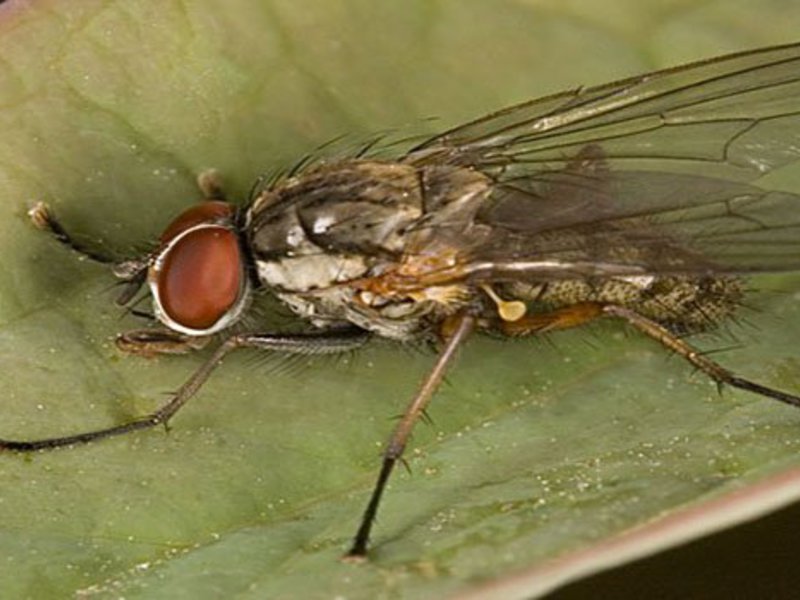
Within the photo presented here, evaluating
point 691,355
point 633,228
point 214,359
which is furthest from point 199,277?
point 691,355

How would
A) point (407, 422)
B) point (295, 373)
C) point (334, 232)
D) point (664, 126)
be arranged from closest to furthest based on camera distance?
point (407, 422) < point (295, 373) < point (334, 232) < point (664, 126)

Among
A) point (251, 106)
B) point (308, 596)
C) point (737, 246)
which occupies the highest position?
point (251, 106)

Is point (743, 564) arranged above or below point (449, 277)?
below

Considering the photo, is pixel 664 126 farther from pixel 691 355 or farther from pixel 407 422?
pixel 407 422

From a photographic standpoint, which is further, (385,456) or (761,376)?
(761,376)

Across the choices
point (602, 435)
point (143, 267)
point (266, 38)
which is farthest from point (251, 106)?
point (602, 435)

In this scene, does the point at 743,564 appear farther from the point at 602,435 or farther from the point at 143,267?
the point at 143,267

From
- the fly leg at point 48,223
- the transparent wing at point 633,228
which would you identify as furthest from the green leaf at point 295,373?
the transparent wing at point 633,228

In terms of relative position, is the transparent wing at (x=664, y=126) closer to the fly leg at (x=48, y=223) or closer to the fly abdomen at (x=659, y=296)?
the fly abdomen at (x=659, y=296)
